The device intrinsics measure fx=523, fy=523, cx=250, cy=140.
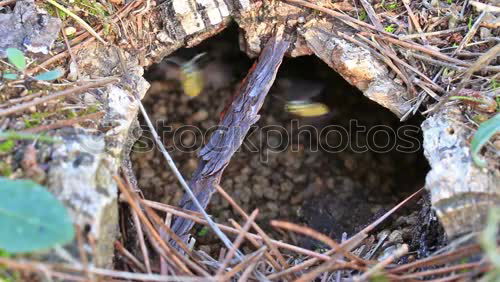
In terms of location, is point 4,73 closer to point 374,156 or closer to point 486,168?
point 486,168

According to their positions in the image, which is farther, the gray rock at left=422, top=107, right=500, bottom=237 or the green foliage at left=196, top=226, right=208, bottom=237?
the green foliage at left=196, top=226, right=208, bottom=237

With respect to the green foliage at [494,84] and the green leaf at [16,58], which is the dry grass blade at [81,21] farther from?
the green foliage at [494,84]

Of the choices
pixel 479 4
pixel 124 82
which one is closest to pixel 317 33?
pixel 479 4

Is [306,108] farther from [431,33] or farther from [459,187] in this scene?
[459,187]

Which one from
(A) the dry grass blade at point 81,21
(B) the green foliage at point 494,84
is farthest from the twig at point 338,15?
(A) the dry grass blade at point 81,21

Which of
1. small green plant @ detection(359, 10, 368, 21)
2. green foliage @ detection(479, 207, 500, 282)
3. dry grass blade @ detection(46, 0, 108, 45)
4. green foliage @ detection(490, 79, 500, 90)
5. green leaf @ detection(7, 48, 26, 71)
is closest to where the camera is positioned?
green foliage @ detection(479, 207, 500, 282)

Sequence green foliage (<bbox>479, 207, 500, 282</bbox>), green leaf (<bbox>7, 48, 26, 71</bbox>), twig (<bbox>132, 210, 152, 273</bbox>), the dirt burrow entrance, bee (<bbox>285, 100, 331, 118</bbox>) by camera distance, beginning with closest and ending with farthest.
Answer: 1. green foliage (<bbox>479, 207, 500, 282</bbox>)
2. twig (<bbox>132, 210, 152, 273</bbox>)
3. green leaf (<bbox>7, 48, 26, 71</bbox>)
4. the dirt burrow entrance
5. bee (<bbox>285, 100, 331, 118</bbox>)

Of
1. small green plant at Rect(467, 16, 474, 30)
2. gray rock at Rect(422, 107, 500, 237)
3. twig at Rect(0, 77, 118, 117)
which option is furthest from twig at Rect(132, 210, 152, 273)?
small green plant at Rect(467, 16, 474, 30)

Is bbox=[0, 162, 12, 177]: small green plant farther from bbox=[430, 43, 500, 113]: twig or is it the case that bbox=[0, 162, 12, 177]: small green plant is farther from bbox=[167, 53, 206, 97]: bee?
bbox=[167, 53, 206, 97]: bee
